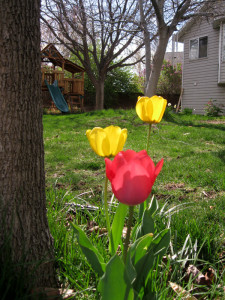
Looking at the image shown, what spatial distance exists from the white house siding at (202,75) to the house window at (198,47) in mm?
213

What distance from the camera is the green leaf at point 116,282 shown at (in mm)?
781

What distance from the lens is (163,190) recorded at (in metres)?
3.10

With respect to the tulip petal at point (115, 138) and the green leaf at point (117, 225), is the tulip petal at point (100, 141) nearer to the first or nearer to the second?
the tulip petal at point (115, 138)

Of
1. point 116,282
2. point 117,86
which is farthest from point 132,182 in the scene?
point 117,86

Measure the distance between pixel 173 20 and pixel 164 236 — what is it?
9900mm

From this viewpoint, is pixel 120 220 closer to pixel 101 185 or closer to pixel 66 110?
pixel 101 185

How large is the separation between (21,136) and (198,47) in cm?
1629

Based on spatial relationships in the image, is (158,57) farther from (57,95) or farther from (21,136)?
(21,136)

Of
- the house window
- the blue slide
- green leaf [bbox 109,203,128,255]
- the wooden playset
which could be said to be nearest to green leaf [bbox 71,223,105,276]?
green leaf [bbox 109,203,128,255]

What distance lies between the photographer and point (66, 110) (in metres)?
14.3

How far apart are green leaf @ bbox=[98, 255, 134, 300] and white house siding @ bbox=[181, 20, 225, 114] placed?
14741 millimetres

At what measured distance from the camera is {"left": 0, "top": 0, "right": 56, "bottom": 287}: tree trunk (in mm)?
1169

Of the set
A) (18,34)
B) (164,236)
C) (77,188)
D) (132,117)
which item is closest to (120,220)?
(164,236)

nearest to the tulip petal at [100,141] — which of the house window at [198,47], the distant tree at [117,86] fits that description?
the house window at [198,47]
